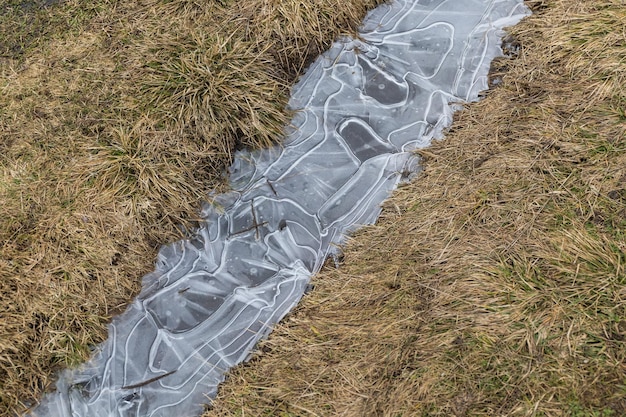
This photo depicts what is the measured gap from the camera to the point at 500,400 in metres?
2.20

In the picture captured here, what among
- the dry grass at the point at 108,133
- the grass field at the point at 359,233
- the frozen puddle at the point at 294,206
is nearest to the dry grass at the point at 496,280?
the grass field at the point at 359,233

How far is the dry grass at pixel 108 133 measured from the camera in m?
2.58

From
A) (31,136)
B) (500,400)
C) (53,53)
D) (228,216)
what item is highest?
(53,53)

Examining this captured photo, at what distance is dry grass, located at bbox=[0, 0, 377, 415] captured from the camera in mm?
2584

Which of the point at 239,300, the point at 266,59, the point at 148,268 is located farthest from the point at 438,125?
the point at 148,268

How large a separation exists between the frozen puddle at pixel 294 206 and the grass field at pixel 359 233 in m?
0.10

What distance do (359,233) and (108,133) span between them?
1495mm

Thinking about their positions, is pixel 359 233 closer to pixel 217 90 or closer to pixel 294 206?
pixel 294 206

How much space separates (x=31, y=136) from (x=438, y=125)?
231 cm

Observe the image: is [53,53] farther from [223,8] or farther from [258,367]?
[258,367]

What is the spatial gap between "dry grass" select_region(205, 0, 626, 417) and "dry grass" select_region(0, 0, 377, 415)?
845 millimetres

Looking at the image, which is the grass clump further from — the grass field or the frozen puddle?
the frozen puddle

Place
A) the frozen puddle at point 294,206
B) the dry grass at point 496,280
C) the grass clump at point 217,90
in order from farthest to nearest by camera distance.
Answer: the grass clump at point 217,90
the frozen puddle at point 294,206
the dry grass at point 496,280

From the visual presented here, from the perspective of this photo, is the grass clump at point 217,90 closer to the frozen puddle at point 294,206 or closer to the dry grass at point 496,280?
the frozen puddle at point 294,206
